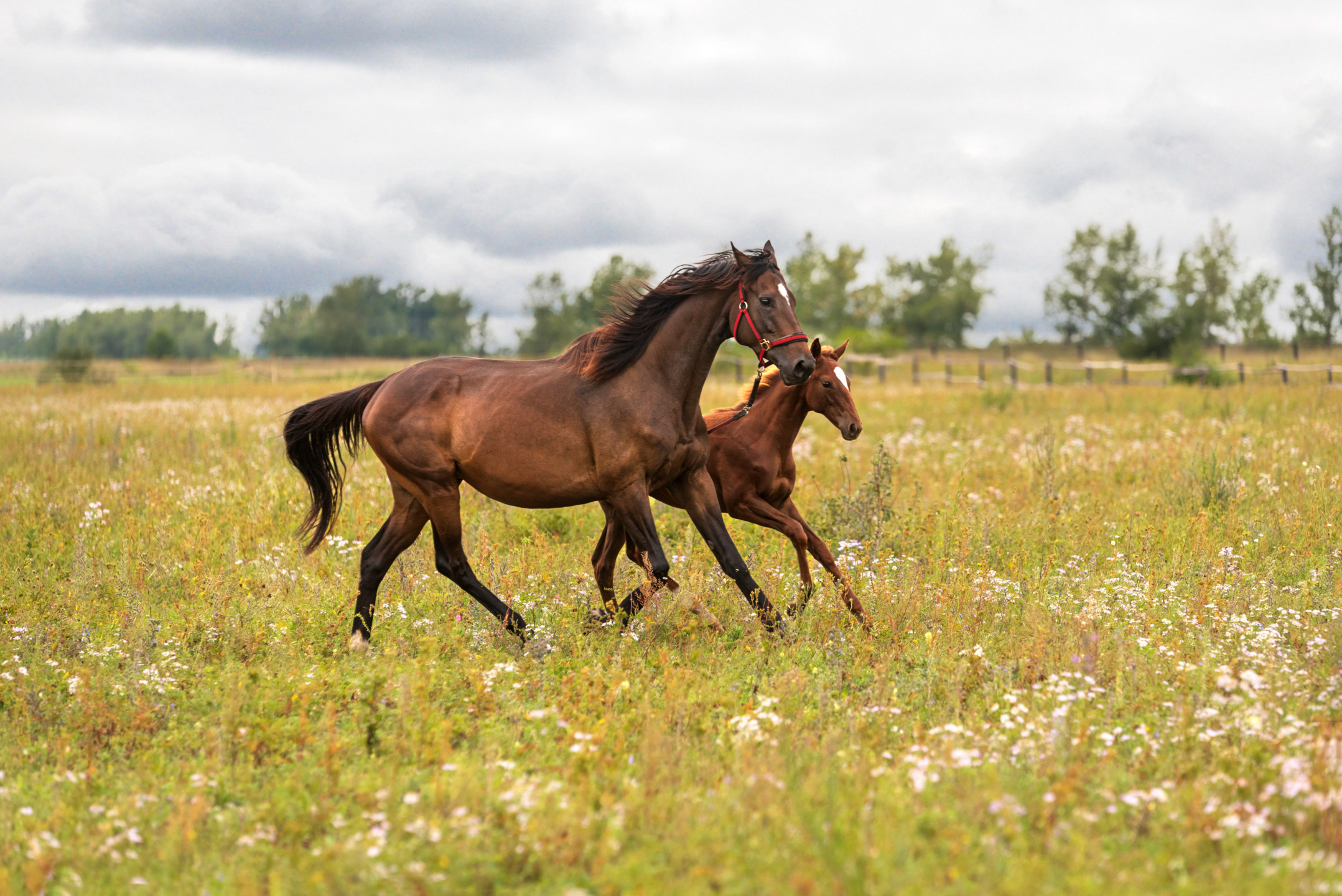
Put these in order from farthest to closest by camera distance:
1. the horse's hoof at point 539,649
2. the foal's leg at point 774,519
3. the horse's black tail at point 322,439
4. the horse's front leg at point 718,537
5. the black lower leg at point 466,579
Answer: the horse's black tail at point 322,439 → the foal's leg at point 774,519 → the black lower leg at point 466,579 → the horse's front leg at point 718,537 → the horse's hoof at point 539,649

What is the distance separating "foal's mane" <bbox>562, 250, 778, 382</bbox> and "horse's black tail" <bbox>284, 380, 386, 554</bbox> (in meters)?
1.91

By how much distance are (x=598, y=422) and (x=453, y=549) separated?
1.40 meters

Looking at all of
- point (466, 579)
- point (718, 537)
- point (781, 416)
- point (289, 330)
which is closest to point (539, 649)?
point (466, 579)

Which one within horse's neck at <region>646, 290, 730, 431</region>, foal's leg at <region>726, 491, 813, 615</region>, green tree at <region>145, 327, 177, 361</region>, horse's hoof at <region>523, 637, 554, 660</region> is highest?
green tree at <region>145, 327, 177, 361</region>

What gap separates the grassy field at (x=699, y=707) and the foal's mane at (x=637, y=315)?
5.53 ft

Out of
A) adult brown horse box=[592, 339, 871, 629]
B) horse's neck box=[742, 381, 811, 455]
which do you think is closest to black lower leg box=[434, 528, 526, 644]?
adult brown horse box=[592, 339, 871, 629]

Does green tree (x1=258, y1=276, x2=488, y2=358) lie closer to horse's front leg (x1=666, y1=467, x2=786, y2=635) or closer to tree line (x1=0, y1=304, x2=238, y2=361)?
tree line (x1=0, y1=304, x2=238, y2=361)

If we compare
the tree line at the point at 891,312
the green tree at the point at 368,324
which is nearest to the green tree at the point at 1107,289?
the tree line at the point at 891,312

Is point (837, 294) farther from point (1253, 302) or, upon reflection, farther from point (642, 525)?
point (642, 525)

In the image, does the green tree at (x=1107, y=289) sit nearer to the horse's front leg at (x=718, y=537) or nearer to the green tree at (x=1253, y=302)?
the green tree at (x=1253, y=302)

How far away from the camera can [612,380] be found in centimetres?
582

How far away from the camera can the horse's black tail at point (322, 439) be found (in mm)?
6852

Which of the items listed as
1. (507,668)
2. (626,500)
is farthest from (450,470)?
Answer: (507,668)

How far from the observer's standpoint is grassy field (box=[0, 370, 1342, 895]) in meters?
3.10
